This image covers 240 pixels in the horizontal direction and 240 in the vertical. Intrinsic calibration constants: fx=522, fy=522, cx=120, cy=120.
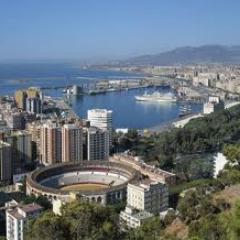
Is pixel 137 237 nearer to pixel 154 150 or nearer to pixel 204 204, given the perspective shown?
pixel 204 204

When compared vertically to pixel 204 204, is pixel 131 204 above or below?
below

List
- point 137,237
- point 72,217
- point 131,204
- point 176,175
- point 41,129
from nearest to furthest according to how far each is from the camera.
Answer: point 72,217
point 137,237
point 131,204
point 176,175
point 41,129

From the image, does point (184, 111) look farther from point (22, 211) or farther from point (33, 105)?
point (22, 211)

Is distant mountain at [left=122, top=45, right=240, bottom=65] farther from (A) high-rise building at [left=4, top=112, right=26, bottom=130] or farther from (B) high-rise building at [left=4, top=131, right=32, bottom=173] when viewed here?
(B) high-rise building at [left=4, top=131, right=32, bottom=173]

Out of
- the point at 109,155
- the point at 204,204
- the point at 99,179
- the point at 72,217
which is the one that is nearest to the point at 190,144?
the point at 109,155

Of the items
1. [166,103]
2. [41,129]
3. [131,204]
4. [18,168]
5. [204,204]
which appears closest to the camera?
[204,204]

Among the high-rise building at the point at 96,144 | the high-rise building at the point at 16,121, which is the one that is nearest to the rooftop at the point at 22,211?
the high-rise building at the point at 96,144
